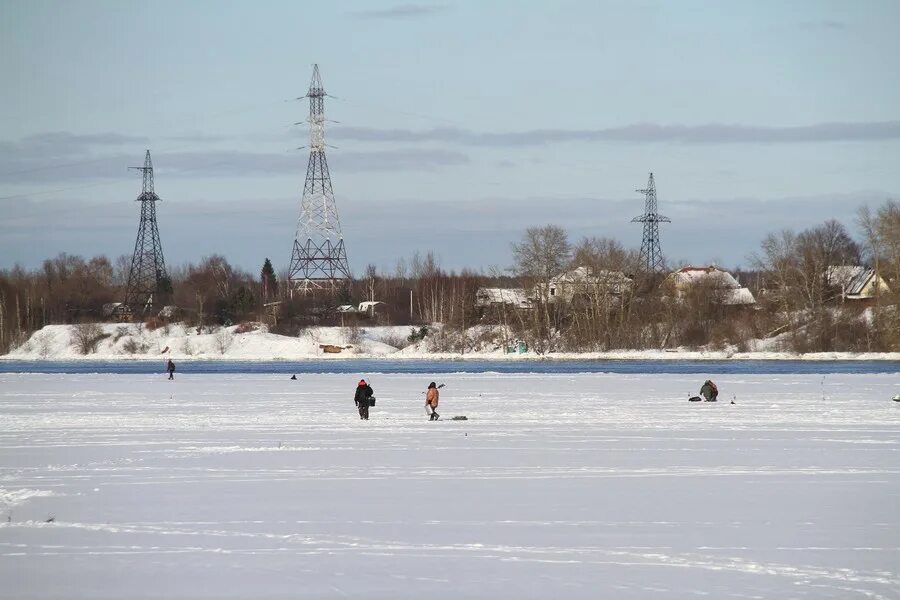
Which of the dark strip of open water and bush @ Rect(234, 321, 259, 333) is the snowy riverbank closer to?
bush @ Rect(234, 321, 259, 333)

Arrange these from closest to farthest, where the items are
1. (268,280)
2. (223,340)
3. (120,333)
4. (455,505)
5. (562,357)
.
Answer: (455,505) → (562,357) → (223,340) → (120,333) → (268,280)

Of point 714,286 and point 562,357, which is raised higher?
point 714,286

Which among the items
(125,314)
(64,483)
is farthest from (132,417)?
(125,314)

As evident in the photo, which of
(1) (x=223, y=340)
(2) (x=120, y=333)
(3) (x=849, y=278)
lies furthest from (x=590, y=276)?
(2) (x=120, y=333)

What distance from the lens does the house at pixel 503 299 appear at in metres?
89.2

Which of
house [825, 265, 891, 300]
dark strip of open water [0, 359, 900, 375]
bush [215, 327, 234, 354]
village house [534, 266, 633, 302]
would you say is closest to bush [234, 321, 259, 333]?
bush [215, 327, 234, 354]

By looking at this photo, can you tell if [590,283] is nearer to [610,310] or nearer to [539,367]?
[610,310]

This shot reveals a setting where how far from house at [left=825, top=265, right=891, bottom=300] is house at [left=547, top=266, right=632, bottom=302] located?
16664 mm

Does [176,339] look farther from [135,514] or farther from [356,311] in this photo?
[135,514]

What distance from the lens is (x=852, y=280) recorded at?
299ft

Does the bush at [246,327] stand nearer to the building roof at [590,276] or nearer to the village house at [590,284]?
the village house at [590,284]

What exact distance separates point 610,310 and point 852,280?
22.3m

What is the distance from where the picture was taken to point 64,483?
638 inches

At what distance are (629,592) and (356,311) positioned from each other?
88487 millimetres
